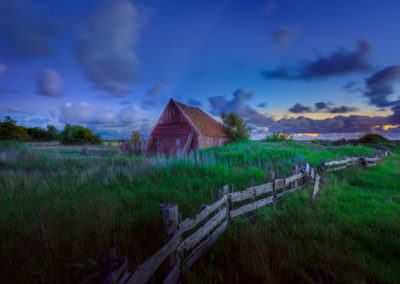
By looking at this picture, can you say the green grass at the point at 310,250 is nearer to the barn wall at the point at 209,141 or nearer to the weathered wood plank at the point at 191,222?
the weathered wood plank at the point at 191,222

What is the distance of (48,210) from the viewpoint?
4.09 m

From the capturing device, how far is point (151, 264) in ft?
6.42

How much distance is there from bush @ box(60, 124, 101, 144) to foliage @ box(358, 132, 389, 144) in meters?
75.9

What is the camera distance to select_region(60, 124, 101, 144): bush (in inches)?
2037

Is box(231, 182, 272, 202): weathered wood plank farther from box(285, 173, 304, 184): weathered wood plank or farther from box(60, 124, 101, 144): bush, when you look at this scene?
box(60, 124, 101, 144): bush

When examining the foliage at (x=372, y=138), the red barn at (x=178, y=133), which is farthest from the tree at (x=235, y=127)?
the foliage at (x=372, y=138)

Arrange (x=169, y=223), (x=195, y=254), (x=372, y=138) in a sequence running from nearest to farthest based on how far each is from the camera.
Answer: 1. (x=169, y=223)
2. (x=195, y=254)
3. (x=372, y=138)

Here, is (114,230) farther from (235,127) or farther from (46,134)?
(46,134)

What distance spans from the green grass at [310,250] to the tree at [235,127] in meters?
21.2

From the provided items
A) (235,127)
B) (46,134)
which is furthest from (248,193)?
(46,134)

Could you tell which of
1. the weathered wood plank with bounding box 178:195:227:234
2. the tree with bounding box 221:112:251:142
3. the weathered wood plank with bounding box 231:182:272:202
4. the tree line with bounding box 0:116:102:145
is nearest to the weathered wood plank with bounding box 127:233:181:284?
the weathered wood plank with bounding box 178:195:227:234

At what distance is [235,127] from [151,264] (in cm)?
2559

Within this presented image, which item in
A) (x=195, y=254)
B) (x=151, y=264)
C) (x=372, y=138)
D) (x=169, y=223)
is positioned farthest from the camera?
(x=372, y=138)

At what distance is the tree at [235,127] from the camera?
26.2 metres
